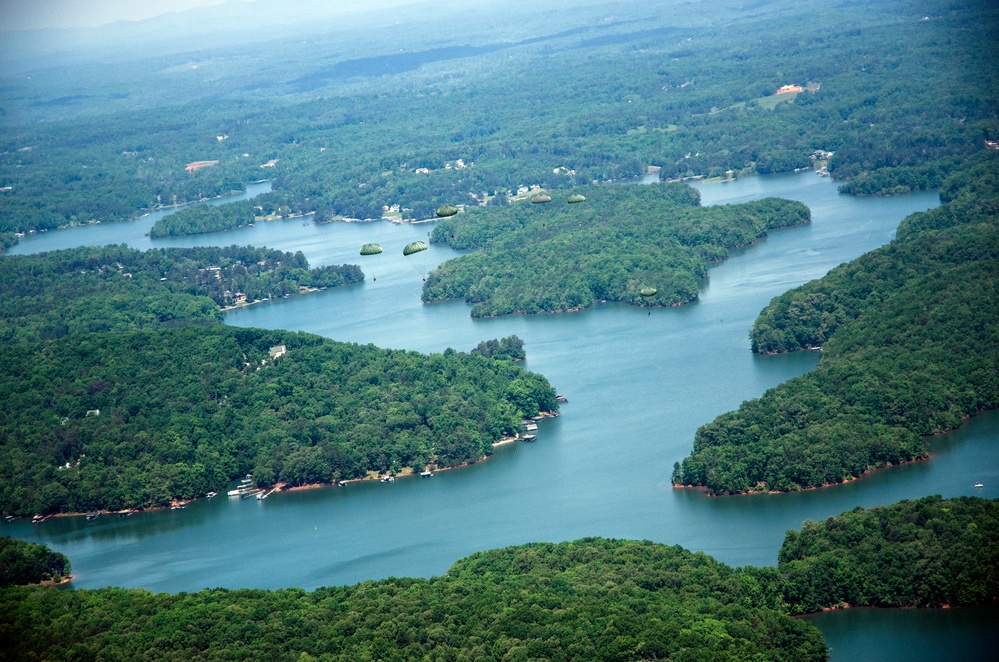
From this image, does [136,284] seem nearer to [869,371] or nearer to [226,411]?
[226,411]

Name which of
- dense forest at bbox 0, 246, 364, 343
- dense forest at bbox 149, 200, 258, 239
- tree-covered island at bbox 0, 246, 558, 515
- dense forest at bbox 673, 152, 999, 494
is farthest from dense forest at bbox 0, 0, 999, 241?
tree-covered island at bbox 0, 246, 558, 515

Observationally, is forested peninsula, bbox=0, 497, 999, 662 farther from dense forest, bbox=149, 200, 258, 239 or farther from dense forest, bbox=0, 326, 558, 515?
dense forest, bbox=149, 200, 258, 239

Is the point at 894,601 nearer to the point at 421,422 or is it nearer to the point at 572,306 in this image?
the point at 421,422

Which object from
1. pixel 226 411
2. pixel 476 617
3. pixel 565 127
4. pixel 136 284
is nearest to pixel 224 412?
pixel 226 411

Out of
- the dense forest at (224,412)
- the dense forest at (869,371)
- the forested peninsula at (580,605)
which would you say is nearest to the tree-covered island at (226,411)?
the dense forest at (224,412)

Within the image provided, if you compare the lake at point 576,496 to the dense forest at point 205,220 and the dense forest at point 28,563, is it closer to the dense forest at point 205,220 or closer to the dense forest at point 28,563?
the dense forest at point 28,563

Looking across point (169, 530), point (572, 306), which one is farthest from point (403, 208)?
point (169, 530)
